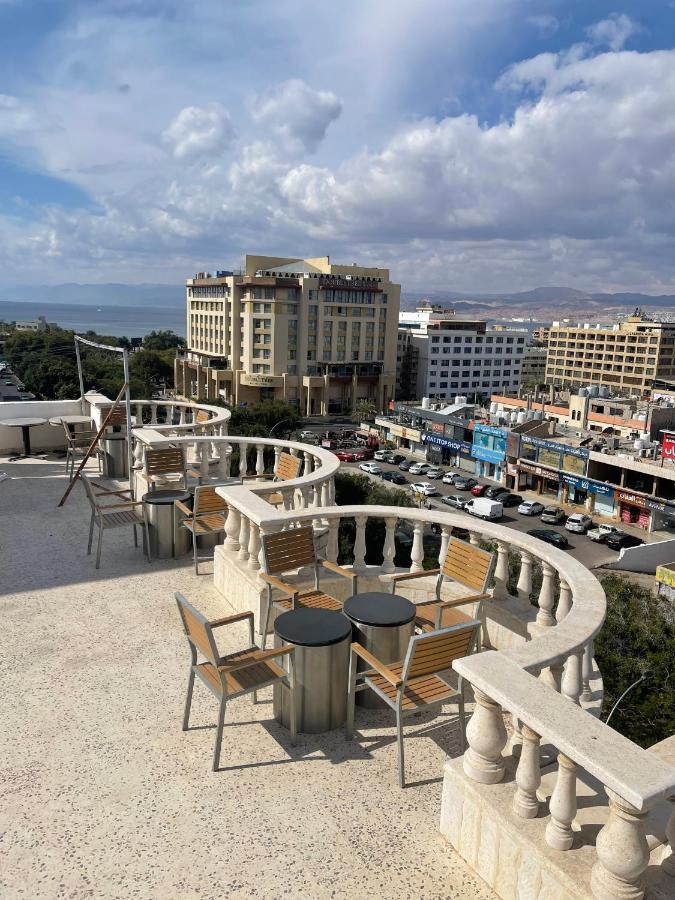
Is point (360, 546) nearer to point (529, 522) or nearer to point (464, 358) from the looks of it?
point (529, 522)

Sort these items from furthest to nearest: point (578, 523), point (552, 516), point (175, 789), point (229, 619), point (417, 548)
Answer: point (552, 516) < point (578, 523) < point (417, 548) < point (229, 619) < point (175, 789)

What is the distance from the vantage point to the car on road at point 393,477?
198 ft

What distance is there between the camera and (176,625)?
658cm

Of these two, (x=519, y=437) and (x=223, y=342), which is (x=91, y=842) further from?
(x=223, y=342)

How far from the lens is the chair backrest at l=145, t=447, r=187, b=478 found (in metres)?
9.46

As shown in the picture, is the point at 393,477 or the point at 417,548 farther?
the point at 393,477

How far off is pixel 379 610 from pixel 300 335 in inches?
3461

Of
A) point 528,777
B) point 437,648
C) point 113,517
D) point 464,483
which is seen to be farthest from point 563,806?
point 464,483

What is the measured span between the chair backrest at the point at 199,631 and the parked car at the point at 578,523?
1934 inches

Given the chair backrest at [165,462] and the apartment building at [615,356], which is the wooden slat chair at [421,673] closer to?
the chair backrest at [165,462]

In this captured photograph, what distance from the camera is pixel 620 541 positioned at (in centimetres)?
4662

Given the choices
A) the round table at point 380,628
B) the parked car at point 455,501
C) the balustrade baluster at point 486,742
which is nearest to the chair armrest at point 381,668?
the round table at point 380,628

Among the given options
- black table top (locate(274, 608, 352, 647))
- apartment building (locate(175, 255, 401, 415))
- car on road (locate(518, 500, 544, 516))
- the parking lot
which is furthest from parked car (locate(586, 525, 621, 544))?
apartment building (locate(175, 255, 401, 415))

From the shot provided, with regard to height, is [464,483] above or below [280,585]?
below
